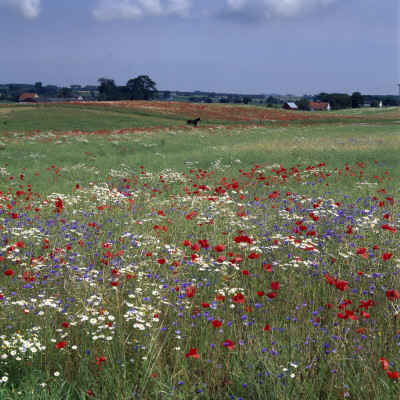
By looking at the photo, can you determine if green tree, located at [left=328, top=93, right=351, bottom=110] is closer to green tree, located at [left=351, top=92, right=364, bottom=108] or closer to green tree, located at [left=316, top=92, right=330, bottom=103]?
green tree, located at [left=351, top=92, right=364, bottom=108]

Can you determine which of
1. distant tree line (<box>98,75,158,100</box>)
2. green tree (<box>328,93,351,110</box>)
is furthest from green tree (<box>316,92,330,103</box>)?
distant tree line (<box>98,75,158,100</box>)

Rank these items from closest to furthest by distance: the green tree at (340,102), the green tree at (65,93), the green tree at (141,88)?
the green tree at (141,88) → the green tree at (340,102) → the green tree at (65,93)

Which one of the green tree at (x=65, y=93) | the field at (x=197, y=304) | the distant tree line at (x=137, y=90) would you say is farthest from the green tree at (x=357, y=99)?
the field at (x=197, y=304)

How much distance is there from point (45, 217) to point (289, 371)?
19.1ft

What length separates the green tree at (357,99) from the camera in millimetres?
123444

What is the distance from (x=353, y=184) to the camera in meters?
10.8

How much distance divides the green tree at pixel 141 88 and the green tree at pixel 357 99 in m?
63.3

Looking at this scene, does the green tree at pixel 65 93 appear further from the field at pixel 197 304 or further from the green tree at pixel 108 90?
the field at pixel 197 304

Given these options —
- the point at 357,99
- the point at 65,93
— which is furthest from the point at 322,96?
the point at 65,93

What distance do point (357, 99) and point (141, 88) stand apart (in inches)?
2664

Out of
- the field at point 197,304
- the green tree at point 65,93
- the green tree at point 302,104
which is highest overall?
the green tree at point 65,93

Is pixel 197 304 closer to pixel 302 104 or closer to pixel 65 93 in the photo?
pixel 302 104

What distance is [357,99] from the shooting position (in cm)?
12369

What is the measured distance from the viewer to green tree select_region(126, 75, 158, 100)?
103 m
